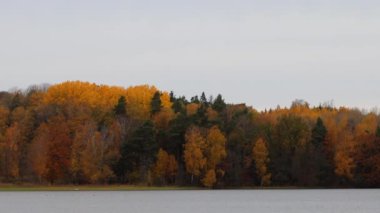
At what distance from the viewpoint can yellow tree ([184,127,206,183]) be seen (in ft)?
357

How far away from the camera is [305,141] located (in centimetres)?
11562

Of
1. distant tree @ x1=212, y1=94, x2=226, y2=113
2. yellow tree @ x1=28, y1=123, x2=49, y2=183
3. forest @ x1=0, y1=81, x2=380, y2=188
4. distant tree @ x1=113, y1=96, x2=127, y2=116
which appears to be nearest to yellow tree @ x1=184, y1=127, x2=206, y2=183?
forest @ x1=0, y1=81, x2=380, y2=188

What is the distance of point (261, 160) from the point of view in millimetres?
112375

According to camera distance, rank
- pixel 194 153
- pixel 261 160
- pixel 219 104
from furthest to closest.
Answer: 1. pixel 219 104
2. pixel 261 160
3. pixel 194 153

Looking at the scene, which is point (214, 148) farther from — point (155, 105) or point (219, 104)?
point (155, 105)

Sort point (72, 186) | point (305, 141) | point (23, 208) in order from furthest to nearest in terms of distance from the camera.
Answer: point (305, 141)
point (72, 186)
point (23, 208)

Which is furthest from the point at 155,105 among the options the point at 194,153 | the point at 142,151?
the point at 194,153

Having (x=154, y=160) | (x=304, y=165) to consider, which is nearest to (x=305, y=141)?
(x=304, y=165)

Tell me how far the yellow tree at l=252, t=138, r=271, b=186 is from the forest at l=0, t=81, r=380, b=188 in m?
0.16

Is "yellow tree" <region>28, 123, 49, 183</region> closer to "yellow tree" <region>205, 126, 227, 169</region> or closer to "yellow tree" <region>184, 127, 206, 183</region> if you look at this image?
"yellow tree" <region>184, 127, 206, 183</region>

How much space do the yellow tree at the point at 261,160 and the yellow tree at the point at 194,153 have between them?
867 cm

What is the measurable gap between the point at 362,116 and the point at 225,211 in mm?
73340

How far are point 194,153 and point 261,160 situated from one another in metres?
10.9

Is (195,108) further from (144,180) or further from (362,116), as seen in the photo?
(362,116)
